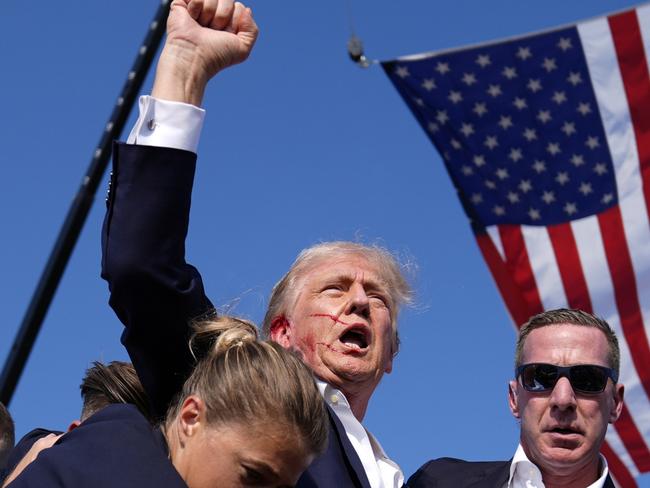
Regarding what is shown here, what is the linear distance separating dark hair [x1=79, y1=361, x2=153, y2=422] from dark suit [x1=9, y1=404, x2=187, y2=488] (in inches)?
37.9

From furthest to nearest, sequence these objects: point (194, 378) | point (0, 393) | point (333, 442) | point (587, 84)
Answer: point (587, 84)
point (0, 393)
point (333, 442)
point (194, 378)

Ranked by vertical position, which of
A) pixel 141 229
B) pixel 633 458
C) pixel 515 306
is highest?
pixel 141 229

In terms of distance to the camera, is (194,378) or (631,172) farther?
(631,172)

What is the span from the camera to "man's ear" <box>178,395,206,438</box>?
2.76m

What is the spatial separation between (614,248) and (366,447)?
19.2ft

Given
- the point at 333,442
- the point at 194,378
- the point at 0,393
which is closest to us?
the point at 194,378

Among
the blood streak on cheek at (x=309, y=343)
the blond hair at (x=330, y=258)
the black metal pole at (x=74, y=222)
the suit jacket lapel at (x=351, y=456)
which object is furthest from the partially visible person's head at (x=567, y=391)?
the black metal pole at (x=74, y=222)

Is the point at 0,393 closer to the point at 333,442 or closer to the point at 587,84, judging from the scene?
the point at 333,442

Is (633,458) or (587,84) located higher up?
(587,84)

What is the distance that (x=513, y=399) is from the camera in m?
4.61

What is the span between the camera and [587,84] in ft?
31.2

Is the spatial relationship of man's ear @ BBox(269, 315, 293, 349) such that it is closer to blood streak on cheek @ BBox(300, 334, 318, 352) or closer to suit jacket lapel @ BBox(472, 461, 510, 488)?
blood streak on cheek @ BBox(300, 334, 318, 352)

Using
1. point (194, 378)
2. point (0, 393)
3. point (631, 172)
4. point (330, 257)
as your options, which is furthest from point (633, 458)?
point (194, 378)

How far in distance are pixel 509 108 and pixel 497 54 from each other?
440 mm
